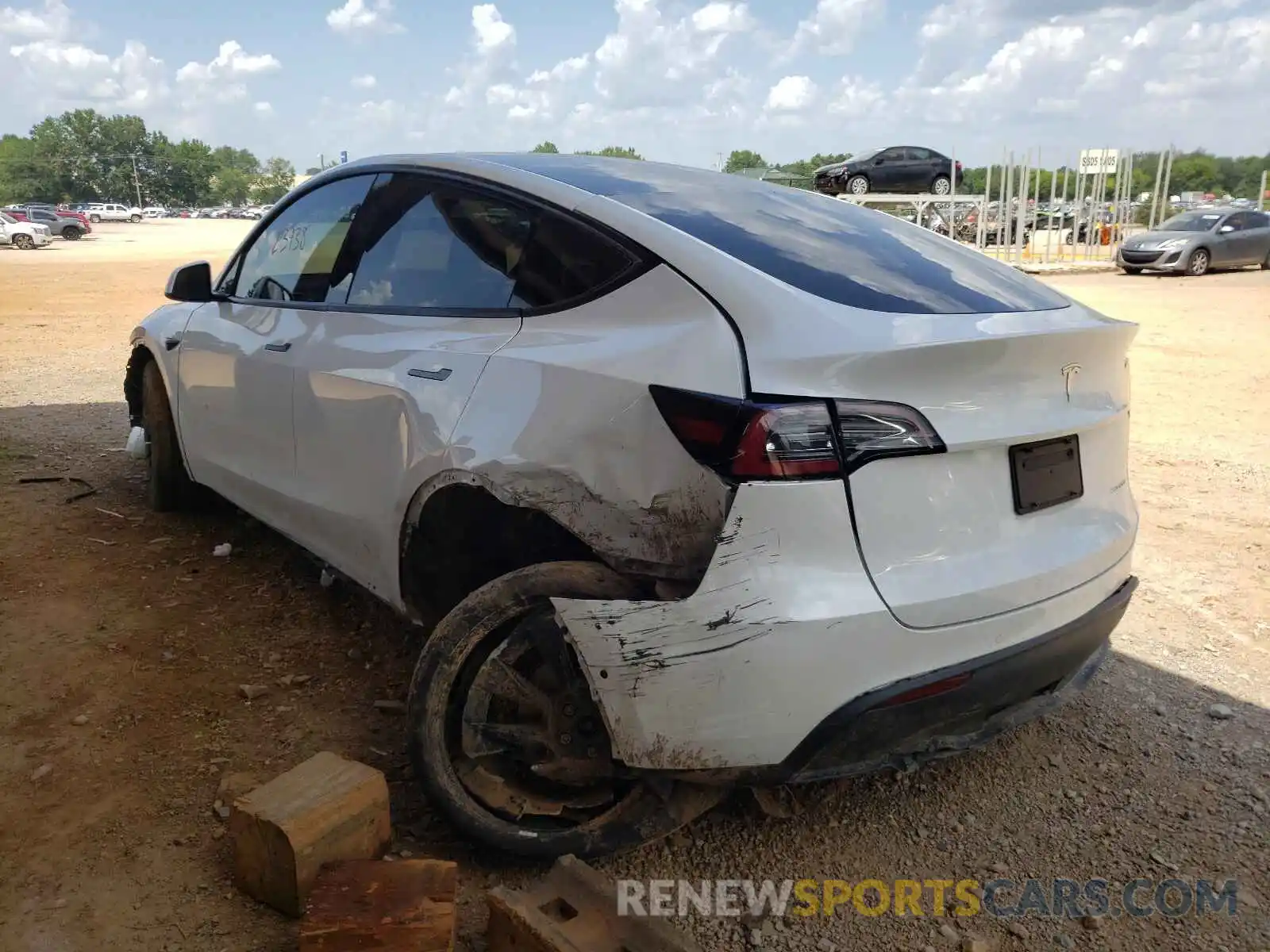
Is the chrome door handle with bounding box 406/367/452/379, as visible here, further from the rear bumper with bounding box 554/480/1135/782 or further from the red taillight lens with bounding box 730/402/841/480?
the red taillight lens with bounding box 730/402/841/480

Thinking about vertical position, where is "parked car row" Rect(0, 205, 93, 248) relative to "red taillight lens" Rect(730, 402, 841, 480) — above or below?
below

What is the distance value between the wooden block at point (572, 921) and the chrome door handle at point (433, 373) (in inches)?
49.2

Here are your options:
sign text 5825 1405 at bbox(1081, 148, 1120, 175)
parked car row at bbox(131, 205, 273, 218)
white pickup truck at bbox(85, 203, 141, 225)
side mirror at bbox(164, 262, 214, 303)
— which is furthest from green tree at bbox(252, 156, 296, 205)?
side mirror at bbox(164, 262, 214, 303)

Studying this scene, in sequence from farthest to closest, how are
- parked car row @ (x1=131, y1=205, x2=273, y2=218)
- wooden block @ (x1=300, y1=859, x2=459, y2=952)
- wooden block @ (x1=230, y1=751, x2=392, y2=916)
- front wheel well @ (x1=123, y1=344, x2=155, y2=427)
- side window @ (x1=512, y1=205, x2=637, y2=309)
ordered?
parked car row @ (x1=131, y1=205, x2=273, y2=218)
front wheel well @ (x1=123, y1=344, x2=155, y2=427)
side window @ (x1=512, y1=205, x2=637, y2=309)
wooden block @ (x1=230, y1=751, x2=392, y2=916)
wooden block @ (x1=300, y1=859, x2=459, y2=952)

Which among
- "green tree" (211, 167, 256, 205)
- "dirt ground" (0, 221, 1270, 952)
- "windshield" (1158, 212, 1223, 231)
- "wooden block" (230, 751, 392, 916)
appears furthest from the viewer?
"green tree" (211, 167, 256, 205)

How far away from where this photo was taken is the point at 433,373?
8.63ft

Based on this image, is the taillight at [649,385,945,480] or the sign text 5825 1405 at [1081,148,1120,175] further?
the sign text 5825 1405 at [1081,148,1120,175]

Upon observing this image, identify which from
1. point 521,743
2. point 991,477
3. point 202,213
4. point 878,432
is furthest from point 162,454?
point 202,213

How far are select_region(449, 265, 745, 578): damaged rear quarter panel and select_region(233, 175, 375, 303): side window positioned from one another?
A: 111 cm

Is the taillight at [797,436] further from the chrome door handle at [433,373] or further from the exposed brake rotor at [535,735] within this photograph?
the chrome door handle at [433,373]

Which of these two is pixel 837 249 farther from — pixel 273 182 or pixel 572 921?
pixel 273 182

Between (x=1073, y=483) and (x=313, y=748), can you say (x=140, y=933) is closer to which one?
(x=313, y=748)

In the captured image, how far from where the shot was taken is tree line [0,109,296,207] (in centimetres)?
10106

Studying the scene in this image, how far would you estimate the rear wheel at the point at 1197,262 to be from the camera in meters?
21.8
